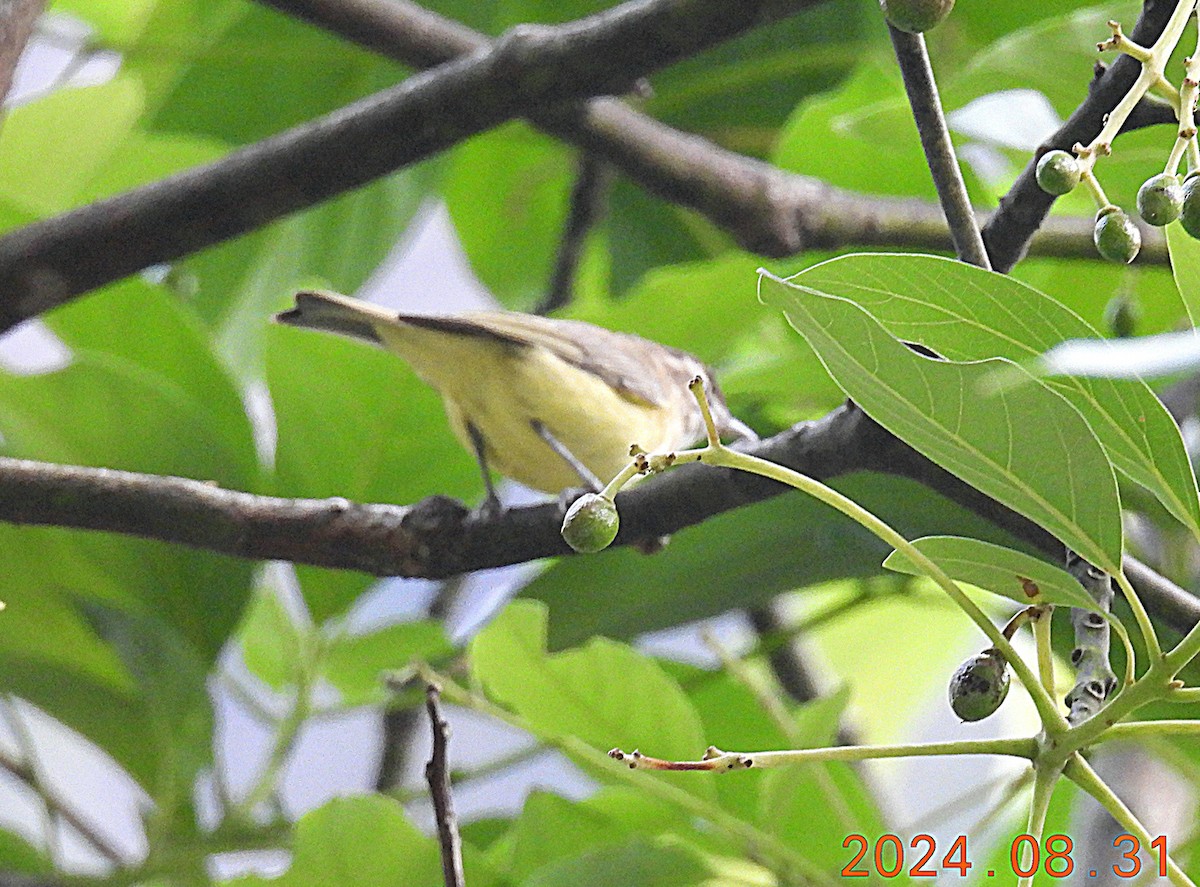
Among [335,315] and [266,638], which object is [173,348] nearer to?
[335,315]

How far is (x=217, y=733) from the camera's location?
3.77ft

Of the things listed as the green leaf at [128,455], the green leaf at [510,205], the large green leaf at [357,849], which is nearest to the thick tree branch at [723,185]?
the green leaf at [128,455]

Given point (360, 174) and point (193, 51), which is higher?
point (193, 51)

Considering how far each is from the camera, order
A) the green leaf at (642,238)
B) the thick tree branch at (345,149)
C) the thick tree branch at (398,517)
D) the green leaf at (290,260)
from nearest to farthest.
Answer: the thick tree branch at (398,517) → the thick tree branch at (345,149) → the green leaf at (290,260) → the green leaf at (642,238)

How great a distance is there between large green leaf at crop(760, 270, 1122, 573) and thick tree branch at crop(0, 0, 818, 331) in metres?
0.39

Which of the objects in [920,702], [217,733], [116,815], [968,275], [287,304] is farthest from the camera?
[116,815]

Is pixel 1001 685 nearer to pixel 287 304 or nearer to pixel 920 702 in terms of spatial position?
pixel 287 304

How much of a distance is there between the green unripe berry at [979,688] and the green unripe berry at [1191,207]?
0.18m

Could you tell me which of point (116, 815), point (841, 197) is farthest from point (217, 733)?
point (116, 815)

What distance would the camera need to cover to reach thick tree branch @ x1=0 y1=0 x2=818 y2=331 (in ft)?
2.80

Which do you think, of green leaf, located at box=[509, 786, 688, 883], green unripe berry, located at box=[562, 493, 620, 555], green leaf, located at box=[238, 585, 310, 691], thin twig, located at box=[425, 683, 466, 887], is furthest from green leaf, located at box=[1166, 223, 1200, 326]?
green leaf, located at box=[238, 585, 310, 691]

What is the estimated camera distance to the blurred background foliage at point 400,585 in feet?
2.99

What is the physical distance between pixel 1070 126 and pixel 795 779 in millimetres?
493

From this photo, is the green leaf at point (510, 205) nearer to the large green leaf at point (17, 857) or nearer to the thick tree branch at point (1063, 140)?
the large green leaf at point (17, 857)
